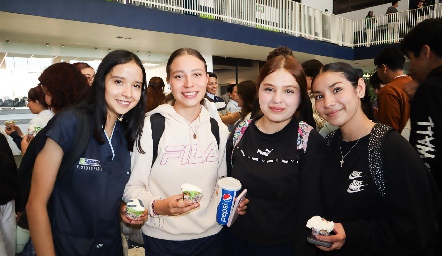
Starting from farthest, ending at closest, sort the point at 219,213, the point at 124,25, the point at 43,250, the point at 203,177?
the point at 124,25
the point at 203,177
the point at 219,213
the point at 43,250

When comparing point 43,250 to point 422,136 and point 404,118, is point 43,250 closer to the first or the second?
point 422,136

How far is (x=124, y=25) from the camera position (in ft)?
26.2

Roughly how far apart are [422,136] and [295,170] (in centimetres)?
77

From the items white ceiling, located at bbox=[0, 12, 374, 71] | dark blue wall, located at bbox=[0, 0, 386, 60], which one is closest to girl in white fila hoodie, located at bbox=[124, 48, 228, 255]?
dark blue wall, located at bbox=[0, 0, 386, 60]

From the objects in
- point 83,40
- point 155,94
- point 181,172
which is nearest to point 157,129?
point 181,172

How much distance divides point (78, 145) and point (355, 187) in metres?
1.44

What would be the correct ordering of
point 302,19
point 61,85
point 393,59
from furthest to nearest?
point 302,19, point 393,59, point 61,85

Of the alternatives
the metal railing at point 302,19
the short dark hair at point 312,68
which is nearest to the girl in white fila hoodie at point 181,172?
the short dark hair at point 312,68

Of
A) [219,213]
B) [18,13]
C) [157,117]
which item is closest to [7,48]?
[18,13]

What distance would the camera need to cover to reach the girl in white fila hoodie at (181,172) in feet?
6.42

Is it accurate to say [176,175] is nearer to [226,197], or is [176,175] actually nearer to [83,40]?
[226,197]

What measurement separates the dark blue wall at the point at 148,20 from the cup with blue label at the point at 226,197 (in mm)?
6640

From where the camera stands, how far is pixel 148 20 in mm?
8344

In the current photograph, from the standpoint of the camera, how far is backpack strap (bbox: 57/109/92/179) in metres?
1.73
